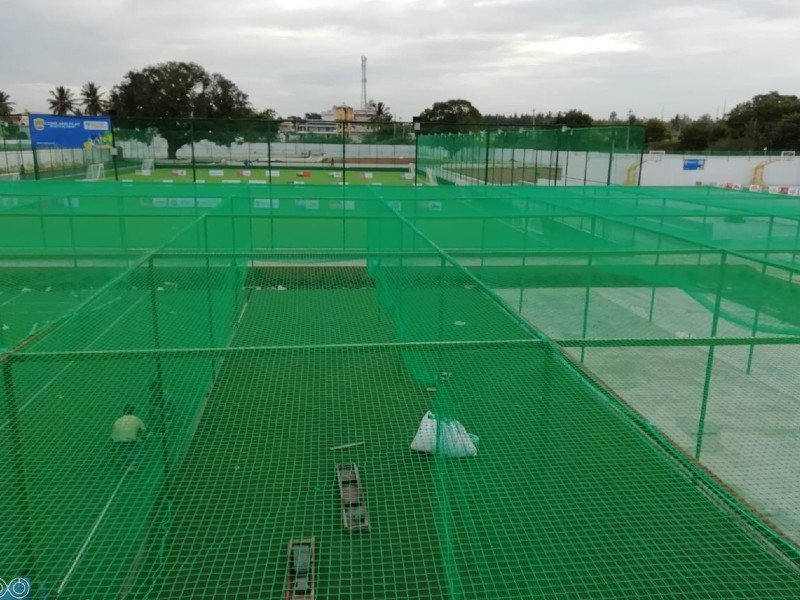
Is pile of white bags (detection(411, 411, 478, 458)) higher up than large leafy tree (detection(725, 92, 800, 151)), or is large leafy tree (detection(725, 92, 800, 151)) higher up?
large leafy tree (detection(725, 92, 800, 151))

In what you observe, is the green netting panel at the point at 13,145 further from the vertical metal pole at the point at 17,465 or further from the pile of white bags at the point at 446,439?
the vertical metal pole at the point at 17,465

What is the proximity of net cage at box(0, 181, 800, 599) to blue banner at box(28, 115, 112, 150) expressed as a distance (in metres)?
6.14

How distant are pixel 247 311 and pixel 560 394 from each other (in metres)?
6.01

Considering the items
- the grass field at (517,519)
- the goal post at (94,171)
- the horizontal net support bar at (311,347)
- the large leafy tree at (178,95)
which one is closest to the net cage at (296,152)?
the goal post at (94,171)

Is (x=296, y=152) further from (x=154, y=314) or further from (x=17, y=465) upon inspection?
(x=17, y=465)

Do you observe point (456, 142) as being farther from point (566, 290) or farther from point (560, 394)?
point (560, 394)

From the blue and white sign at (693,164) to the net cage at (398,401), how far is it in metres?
17.6

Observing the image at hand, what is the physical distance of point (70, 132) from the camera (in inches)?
757

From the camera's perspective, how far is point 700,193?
611 inches

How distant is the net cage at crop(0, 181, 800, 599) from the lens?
347 cm

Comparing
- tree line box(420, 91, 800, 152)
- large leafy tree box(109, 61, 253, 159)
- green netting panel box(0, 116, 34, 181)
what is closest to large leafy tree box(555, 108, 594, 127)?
tree line box(420, 91, 800, 152)

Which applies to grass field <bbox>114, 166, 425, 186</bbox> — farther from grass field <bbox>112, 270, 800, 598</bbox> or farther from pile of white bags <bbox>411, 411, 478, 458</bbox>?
grass field <bbox>112, 270, 800, 598</bbox>

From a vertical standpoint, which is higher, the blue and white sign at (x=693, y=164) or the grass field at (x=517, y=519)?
the blue and white sign at (x=693, y=164)

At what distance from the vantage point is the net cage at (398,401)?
11.4 ft
